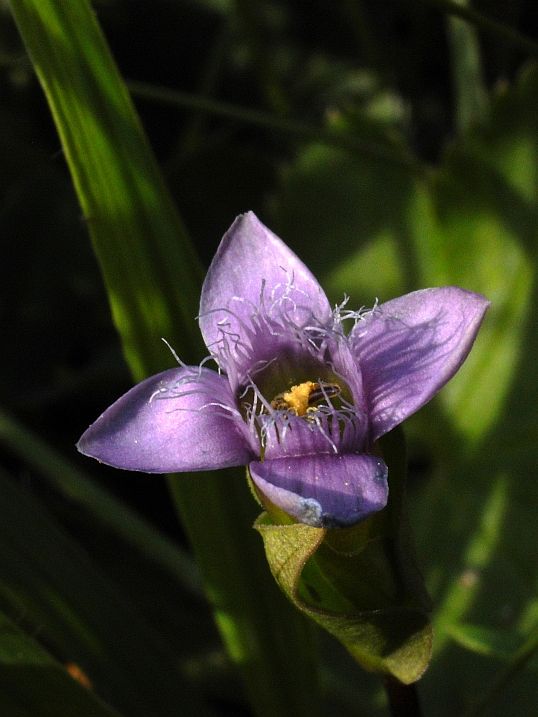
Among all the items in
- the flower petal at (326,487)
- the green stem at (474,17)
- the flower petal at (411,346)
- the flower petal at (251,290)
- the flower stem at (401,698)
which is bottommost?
the flower stem at (401,698)

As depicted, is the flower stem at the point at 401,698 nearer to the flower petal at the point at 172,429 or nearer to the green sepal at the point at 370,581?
the green sepal at the point at 370,581

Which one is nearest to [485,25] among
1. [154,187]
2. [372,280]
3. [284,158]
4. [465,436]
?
[154,187]

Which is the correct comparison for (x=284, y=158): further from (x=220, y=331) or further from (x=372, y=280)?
(x=220, y=331)

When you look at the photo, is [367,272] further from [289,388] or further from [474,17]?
[289,388]

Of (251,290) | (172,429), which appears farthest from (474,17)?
(172,429)

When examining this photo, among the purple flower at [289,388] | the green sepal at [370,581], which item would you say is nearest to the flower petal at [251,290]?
the purple flower at [289,388]

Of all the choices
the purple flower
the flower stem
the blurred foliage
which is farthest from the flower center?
the blurred foliage
